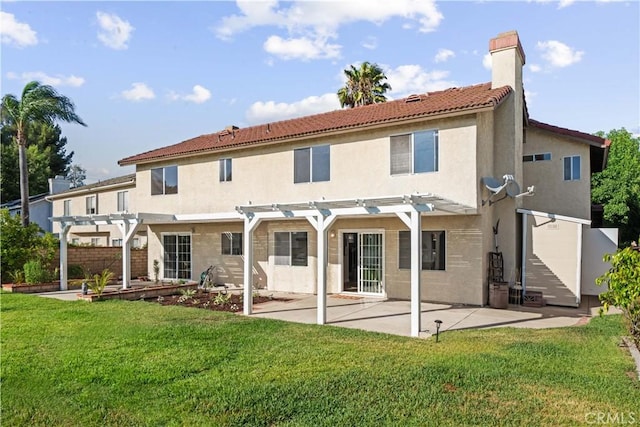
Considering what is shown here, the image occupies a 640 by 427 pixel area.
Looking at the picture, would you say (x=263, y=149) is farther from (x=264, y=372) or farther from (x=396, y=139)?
(x=264, y=372)

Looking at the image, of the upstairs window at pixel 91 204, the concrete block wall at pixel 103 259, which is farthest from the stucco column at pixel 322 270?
the upstairs window at pixel 91 204

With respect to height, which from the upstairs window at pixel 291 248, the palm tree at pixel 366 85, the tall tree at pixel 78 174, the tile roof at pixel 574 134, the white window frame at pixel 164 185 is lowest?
the upstairs window at pixel 291 248

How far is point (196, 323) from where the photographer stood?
10203 millimetres

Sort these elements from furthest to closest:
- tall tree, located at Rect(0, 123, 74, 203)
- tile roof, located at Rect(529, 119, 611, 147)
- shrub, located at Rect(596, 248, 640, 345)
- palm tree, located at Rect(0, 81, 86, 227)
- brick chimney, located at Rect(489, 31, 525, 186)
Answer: tall tree, located at Rect(0, 123, 74, 203) < palm tree, located at Rect(0, 81, 86, 227) < tile roof, located at Rect(529, 119, 611, 147) < brick chimney, located at Rect(489, 31, 525, 186) < shrub, located at Rect(596, 248, 640, 345)

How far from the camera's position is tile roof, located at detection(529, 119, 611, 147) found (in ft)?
51.7

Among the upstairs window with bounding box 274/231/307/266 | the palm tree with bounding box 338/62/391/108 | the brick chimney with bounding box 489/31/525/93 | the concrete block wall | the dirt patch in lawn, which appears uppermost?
the palm tree with bounding box 338/62/391/108

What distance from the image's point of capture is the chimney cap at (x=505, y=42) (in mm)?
13688

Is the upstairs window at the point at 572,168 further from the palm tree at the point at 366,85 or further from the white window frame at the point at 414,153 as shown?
the palm tree at the point at 366,85

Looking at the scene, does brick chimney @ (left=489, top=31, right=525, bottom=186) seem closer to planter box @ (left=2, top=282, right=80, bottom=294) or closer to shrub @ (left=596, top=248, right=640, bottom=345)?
shrub @ (left=596, top=248, right=640, bottom=345)

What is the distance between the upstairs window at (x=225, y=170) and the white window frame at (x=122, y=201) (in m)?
12.6

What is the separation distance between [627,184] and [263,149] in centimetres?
2470

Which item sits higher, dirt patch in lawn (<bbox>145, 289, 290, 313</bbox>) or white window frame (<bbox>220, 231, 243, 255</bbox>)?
white window frame (<bbox>220, 231, 243, 255</bbox>)

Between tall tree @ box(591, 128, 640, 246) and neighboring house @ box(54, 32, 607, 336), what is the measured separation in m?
8.86

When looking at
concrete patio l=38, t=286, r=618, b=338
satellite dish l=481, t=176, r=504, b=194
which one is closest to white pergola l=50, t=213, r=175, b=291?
concrete patio l=38, t=286, r=618, b=338
